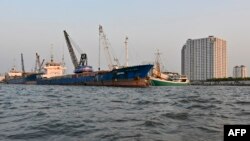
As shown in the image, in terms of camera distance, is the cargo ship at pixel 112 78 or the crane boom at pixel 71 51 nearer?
the cargo ship at pixel 112 78

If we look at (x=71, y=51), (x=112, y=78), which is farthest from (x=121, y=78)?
(x=71, y=51)

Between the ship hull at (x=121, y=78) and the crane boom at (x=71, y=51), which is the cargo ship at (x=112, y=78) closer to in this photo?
the ship hull at (x=121, y=78)

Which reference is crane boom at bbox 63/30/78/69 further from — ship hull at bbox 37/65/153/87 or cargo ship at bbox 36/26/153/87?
ship hull at bbox 37/65/153/87

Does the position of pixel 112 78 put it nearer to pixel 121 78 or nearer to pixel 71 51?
pixel 121 78

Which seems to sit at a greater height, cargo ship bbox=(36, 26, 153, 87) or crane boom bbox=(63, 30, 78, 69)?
crane boom bbox=(63, 30, 78, 69)

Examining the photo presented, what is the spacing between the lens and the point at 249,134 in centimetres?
691

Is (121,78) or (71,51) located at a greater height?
(71,51)

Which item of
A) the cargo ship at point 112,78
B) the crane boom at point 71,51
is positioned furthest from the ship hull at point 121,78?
the crane boom at point 71,51

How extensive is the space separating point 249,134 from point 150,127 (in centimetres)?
514

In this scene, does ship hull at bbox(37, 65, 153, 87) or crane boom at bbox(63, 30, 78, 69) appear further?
crane boom at bbox(63, 30, 78, 69)

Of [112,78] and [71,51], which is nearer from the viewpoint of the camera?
[112,78]

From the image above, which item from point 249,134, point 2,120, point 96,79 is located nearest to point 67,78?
point 96,79

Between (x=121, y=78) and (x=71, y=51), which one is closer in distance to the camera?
(x=121, y=78)

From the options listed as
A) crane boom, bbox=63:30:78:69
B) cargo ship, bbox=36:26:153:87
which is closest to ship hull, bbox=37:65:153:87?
cargo ship, bbox=36:26:153:87
